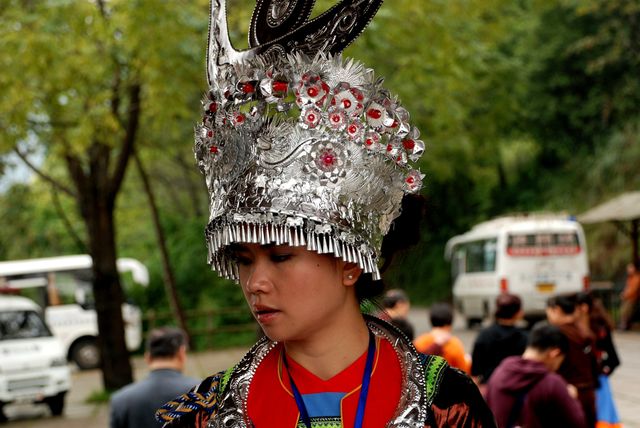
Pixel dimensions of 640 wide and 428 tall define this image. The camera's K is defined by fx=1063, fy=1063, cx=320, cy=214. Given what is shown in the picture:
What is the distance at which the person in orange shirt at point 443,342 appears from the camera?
717 centimetres

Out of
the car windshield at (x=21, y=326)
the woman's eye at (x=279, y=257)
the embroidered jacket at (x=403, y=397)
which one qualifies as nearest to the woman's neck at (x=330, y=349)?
the embroidered jacket at (x=403, y=397)

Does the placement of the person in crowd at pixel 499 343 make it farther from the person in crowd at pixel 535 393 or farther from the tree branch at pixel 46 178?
the tree branch at pixel 46 178

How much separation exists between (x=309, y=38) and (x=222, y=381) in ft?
2.97

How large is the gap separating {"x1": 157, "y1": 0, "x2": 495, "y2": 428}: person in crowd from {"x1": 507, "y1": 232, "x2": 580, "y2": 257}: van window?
22.8 metres

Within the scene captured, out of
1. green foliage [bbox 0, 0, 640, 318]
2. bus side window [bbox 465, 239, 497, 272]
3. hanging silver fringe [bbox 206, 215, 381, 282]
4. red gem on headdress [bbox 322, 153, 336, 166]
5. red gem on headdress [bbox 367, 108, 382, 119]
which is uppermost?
green foliage [bbox 0, 0, 640, 318]

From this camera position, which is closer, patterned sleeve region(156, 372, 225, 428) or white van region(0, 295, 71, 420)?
patterned sleeve region(156, 372, 225, 428)

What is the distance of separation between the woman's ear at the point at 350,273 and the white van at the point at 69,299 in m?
22.3

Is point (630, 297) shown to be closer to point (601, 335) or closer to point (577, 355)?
point (601, 335)

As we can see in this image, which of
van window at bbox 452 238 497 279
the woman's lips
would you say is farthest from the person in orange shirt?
van window at bbox 452 238 497 279

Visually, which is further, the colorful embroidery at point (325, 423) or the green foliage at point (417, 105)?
the green foliage at point (417, 105)

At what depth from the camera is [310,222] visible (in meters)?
2.51

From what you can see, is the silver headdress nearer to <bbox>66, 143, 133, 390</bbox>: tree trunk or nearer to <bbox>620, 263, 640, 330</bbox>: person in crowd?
<bbox>66, 143, 133, 390</bbox>: tree trunk

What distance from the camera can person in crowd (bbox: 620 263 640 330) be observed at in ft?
69.8

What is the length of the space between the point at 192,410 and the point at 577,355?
16.6 ft
